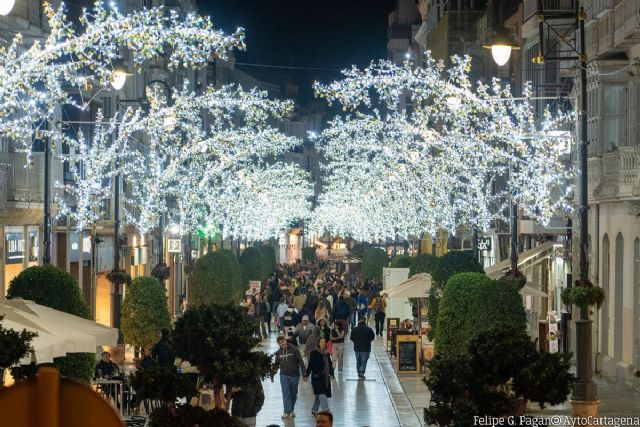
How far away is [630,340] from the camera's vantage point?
98.6 ft

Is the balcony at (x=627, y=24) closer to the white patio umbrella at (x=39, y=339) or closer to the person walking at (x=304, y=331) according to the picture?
the person walking at (x=304, y=331)

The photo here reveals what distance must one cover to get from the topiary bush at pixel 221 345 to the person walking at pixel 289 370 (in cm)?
735

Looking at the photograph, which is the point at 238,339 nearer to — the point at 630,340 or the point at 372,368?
the point at 630,340

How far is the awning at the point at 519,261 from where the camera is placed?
3919cm

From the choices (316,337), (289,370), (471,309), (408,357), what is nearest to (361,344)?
(408,357)

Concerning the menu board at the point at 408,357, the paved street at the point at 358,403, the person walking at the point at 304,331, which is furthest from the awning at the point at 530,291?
the person walking at the point at 304,331

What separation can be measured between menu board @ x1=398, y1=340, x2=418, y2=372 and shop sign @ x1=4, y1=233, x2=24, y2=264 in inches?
428

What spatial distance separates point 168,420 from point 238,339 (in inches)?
120

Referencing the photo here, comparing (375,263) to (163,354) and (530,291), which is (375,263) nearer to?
(530,291)

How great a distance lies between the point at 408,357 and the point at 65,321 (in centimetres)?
1660

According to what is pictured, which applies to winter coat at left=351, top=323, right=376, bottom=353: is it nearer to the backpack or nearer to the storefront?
the storefront

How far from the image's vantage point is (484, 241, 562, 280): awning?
39188 mm

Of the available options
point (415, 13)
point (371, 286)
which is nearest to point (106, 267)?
point (371, 286)

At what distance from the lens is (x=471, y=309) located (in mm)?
25516
